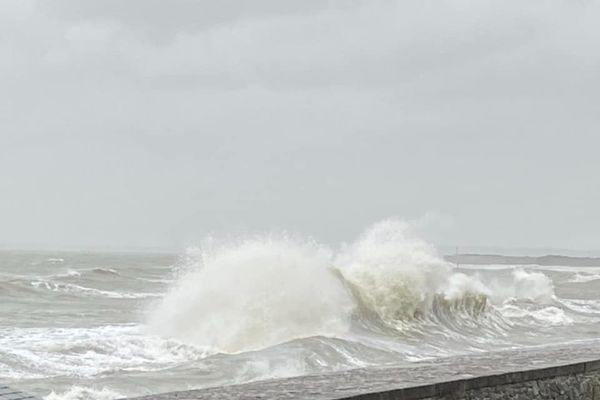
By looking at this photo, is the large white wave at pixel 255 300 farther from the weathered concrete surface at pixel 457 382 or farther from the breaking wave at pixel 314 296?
the weathered concrete surface at pixel 457 382

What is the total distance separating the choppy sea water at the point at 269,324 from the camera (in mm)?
11453

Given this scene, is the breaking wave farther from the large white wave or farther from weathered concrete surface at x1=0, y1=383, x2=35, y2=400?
weathered concrete surface at x1=0, y1=383, x2=35, y2=400

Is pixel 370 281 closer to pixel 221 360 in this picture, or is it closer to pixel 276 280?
pixel 276 280

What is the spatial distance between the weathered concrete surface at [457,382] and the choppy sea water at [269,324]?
4.02 m

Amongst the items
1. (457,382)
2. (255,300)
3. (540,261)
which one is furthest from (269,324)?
(540,261)

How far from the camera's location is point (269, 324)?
1556cm

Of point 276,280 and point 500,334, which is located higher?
point 276,280

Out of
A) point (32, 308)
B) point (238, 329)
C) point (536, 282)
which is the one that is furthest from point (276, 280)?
point (536, 282)

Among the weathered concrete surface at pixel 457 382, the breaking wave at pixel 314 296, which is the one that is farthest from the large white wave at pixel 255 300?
the weathered concrete surface at pixel 457 382

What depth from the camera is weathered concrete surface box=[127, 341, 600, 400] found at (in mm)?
4629

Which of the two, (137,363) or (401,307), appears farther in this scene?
(401,307)

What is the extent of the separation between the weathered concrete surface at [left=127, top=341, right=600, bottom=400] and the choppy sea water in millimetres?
4023

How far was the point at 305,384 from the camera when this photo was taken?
195 inches

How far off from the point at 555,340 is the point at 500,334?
1.17 m
